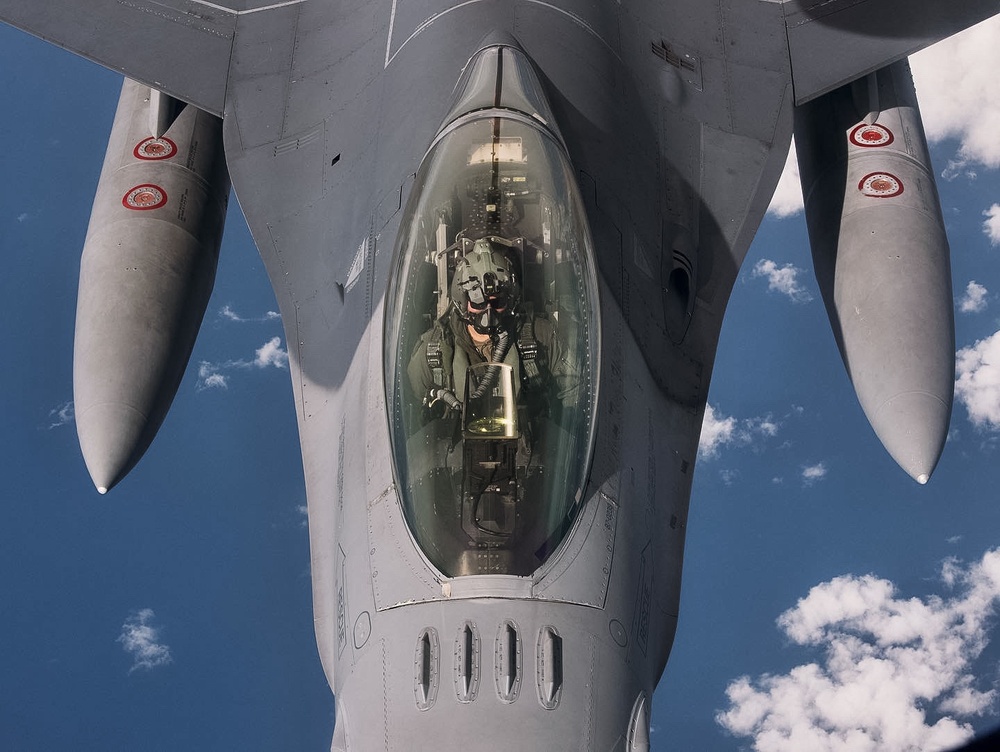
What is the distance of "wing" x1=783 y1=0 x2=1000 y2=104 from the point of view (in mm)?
11438

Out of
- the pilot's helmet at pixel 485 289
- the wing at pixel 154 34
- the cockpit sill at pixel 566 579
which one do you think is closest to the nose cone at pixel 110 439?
the wing at pixel 154 34

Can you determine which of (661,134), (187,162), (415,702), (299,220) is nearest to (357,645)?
(415,702)

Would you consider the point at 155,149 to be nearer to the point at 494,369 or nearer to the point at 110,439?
the point at 110,439

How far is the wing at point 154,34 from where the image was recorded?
11.6 meters

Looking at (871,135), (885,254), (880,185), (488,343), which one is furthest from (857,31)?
(488,343)

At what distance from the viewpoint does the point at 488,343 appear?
733cm

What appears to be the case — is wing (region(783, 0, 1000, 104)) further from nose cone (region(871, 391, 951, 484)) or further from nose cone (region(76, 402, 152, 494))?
nose cone (region(76, 402, 152, 494))

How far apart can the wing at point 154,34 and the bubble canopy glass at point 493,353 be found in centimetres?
452

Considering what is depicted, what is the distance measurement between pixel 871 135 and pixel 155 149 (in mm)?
7319

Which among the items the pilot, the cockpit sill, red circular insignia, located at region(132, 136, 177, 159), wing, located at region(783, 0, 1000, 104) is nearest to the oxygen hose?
the pilot

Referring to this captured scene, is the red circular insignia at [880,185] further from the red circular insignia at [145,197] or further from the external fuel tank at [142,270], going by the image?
the red circular insignia at [145,197]

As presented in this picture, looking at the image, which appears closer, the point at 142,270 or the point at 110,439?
the point at 110,439

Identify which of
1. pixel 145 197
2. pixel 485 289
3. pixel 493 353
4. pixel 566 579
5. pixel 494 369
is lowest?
Answer: pixel 566 579

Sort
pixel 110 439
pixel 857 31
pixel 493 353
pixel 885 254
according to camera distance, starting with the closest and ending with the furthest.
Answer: pixel 493 353, pixel 110 439, pixel 885 254, pixel 857 31
